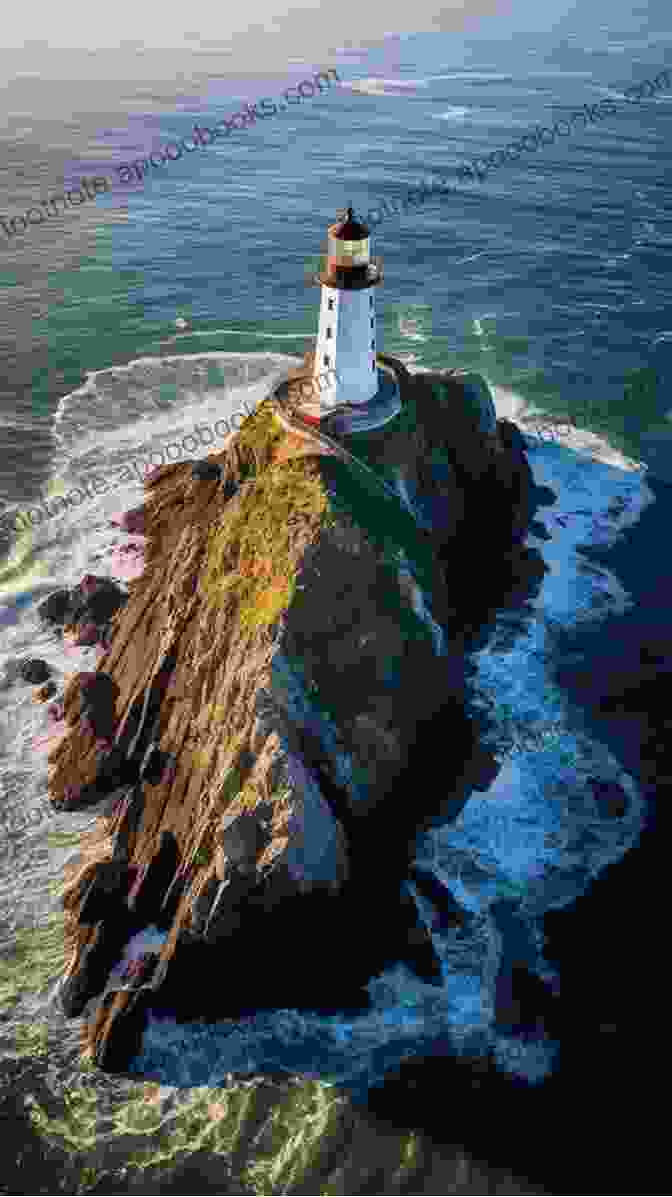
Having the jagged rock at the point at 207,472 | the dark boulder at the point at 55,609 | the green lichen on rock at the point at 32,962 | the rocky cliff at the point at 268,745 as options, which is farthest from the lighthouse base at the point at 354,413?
the green lichen on rock at the point at 32,962

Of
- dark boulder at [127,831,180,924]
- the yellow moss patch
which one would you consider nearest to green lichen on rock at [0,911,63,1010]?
dark boulder at [127,831,180,924]

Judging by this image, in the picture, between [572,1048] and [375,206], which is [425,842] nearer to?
[572,1048]

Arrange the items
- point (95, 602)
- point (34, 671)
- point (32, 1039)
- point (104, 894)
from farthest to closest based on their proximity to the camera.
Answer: point (95, 602)
point (34, 671)
point (104, 894)
point (32, 1039)

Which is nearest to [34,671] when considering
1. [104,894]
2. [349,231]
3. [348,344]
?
[104,894]

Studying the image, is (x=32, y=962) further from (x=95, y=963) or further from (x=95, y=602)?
(x=95, y=602)

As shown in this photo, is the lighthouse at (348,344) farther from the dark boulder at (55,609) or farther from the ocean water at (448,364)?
the dark boulder at (55,609)

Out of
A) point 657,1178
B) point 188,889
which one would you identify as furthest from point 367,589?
point 657,1178

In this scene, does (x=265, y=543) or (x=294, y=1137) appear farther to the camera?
(x=265, y=543)
